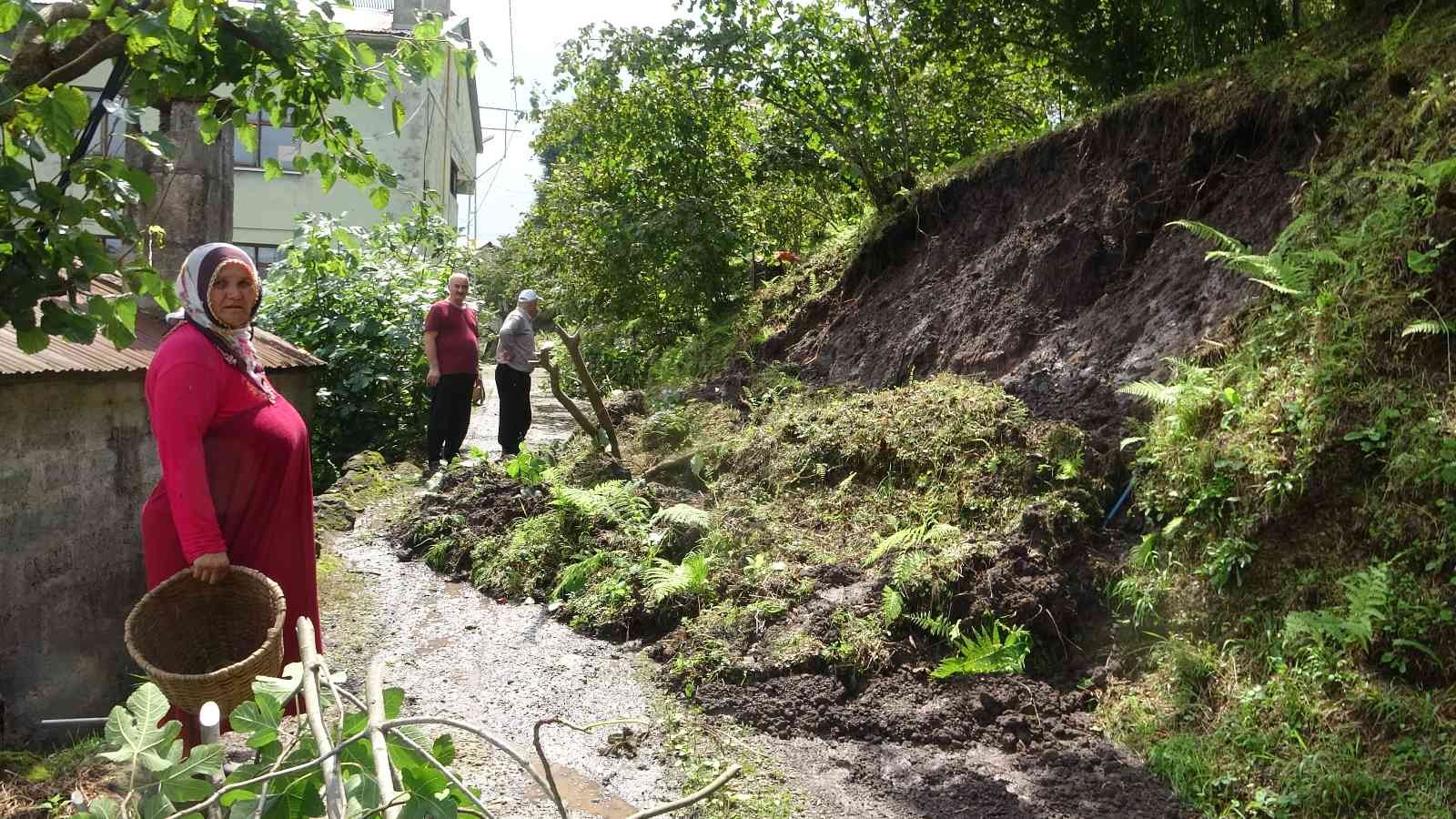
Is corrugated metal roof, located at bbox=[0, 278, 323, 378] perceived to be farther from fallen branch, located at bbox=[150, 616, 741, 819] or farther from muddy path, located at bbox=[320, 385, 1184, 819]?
fallen branch, located at bbox=[150, 616, 741, 819]

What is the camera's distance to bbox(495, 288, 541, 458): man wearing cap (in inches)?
446

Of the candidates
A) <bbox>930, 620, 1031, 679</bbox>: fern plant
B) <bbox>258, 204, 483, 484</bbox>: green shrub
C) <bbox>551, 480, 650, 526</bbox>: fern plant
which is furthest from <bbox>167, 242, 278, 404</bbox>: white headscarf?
<bbox>258, 204, 483, 484</bbox>: green shrub

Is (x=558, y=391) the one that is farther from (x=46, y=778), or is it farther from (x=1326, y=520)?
(x=1326, y=520)

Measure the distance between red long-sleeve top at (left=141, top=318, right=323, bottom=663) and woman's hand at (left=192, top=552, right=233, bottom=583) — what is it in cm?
4

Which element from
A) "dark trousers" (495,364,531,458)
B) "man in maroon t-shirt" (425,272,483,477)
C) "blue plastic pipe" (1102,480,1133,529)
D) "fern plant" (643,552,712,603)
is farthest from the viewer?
"dark trousers" (495,364,531,458)

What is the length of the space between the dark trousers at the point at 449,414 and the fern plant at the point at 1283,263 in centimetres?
709

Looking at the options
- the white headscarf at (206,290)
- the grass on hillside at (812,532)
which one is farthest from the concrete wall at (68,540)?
the grass on hillside at (812,532)

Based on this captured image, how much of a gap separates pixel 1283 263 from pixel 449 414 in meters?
7.79

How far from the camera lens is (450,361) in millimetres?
10703

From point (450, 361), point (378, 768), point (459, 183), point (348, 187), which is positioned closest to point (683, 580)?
point (450, 361)

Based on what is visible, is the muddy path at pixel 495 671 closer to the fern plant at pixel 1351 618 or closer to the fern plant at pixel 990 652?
the fern plant at pixel 990 652

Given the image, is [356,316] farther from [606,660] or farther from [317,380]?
[606,660]

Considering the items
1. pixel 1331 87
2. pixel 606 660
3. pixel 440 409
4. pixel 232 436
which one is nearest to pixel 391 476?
pixel 440 409

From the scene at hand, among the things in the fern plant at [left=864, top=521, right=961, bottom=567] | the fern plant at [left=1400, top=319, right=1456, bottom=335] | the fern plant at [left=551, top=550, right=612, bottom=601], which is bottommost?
the fern plant at [left=551, top=550, right=612, bottom=601]
